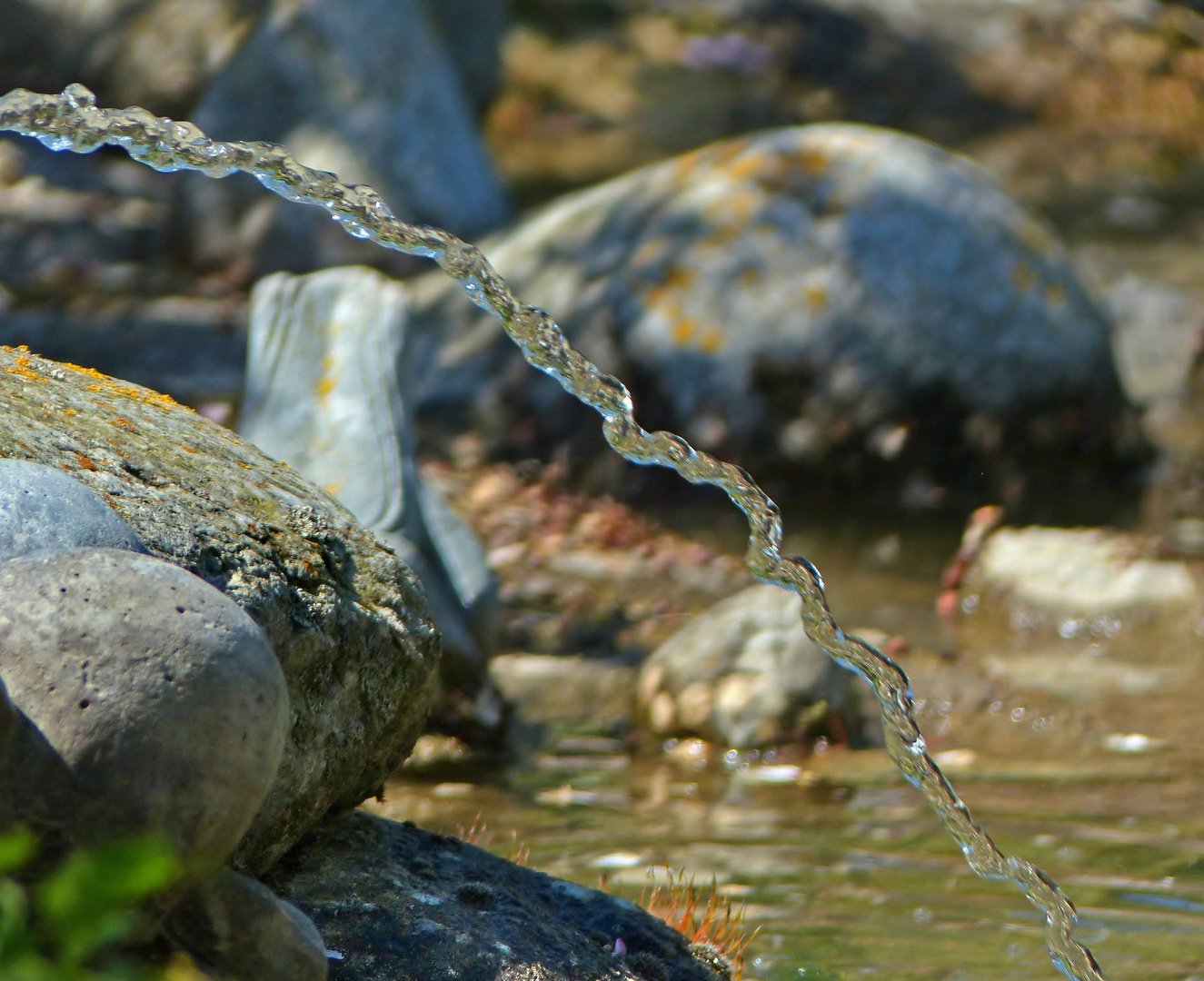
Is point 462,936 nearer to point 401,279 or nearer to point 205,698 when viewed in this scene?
point 205,698

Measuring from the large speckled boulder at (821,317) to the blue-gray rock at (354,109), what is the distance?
75.6 inches

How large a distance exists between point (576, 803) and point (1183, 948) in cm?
188

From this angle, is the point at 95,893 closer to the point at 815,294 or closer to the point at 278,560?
the point at 278,560

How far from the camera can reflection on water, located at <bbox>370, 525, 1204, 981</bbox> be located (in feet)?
11.7

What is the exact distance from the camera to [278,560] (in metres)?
2.41

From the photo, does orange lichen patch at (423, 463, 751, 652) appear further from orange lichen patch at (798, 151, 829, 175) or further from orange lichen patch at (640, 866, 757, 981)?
orange lichen patch at (640, 866, 757, 981)

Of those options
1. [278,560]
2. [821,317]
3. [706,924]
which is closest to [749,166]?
[821,317]

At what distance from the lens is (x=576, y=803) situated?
4.73 m

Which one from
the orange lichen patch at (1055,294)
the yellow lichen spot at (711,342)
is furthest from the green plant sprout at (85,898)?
the orange lichen patch at (1055,294)

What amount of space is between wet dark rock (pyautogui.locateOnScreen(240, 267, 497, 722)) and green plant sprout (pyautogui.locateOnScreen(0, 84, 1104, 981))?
1.46 m

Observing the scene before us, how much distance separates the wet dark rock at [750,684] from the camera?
5.29 m

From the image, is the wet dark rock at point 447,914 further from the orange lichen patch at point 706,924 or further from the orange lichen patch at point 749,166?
the orange lichen patch at point 749,166

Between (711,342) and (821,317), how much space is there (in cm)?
61

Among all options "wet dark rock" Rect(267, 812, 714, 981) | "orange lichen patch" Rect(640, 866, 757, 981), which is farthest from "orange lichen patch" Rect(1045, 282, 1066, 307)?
"wet dark rock" Rect(267, 812, 714, 981)
